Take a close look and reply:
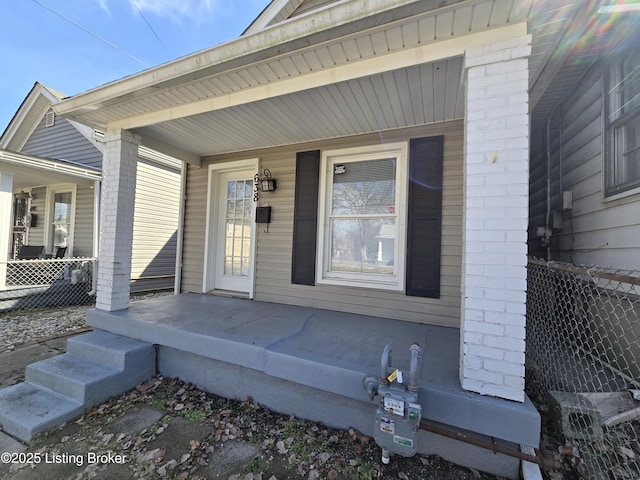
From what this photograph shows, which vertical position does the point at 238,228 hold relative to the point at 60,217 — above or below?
below

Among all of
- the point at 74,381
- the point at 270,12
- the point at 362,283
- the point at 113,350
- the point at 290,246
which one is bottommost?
the point at 74,381

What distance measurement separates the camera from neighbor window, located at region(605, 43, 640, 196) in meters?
2.29

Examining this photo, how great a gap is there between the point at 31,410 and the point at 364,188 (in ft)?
12.2

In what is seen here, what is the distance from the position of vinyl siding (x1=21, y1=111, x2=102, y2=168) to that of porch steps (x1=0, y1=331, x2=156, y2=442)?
18.3ft

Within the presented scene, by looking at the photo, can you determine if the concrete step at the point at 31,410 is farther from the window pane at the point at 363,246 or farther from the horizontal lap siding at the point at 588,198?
the horizontal lap siding at the point at 588,198

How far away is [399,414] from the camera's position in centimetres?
158

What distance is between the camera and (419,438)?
1.91 metres

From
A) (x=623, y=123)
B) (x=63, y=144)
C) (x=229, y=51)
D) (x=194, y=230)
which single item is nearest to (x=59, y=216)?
(x=63, y=144)

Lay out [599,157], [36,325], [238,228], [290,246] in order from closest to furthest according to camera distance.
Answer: [599,157] → [290,246] → [36,325] → [238,228]

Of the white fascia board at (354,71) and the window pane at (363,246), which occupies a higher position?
the white fascia board at (354,71)

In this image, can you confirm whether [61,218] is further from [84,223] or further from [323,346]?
[323,346]

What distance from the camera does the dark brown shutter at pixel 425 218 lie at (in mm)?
3141

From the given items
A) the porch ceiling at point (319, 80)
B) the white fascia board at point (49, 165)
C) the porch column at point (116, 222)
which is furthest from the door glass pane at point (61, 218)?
the porch column at point (116, 222)

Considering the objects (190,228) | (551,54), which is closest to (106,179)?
(190,228)
